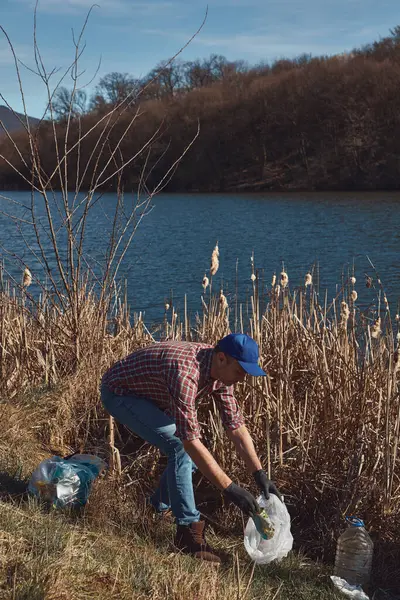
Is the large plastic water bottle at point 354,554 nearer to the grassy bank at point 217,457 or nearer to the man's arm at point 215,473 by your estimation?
the grassy bank at point 217,457

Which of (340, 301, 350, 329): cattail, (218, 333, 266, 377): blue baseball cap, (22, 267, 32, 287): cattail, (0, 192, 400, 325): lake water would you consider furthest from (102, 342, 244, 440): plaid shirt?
(0, 192, 400, 325): lake water

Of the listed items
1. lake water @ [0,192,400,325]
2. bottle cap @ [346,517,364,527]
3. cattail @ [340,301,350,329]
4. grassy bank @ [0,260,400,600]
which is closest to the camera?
grassy bank @ [0,260,400,600]

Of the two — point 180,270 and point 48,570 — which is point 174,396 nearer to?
point 48,570

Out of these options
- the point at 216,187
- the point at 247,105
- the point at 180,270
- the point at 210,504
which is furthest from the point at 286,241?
the point at 247,105

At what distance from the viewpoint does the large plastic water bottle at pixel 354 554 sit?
386cm

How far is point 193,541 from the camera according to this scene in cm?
362

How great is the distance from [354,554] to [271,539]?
570mm

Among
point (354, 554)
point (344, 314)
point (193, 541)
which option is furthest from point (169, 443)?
point (344, 314)

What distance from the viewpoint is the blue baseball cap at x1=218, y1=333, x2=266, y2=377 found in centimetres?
337

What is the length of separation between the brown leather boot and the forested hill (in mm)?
40932

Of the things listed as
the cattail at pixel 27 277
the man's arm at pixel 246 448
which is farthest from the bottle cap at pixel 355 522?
the cattail at pixel 27 277

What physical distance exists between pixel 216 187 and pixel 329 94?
10.7m

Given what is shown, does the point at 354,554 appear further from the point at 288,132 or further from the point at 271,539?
the point at 288,132

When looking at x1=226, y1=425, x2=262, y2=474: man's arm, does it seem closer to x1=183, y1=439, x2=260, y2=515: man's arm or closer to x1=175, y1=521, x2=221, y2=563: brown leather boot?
x1=183, y1=439, x2=260, y2=515: man's arm
